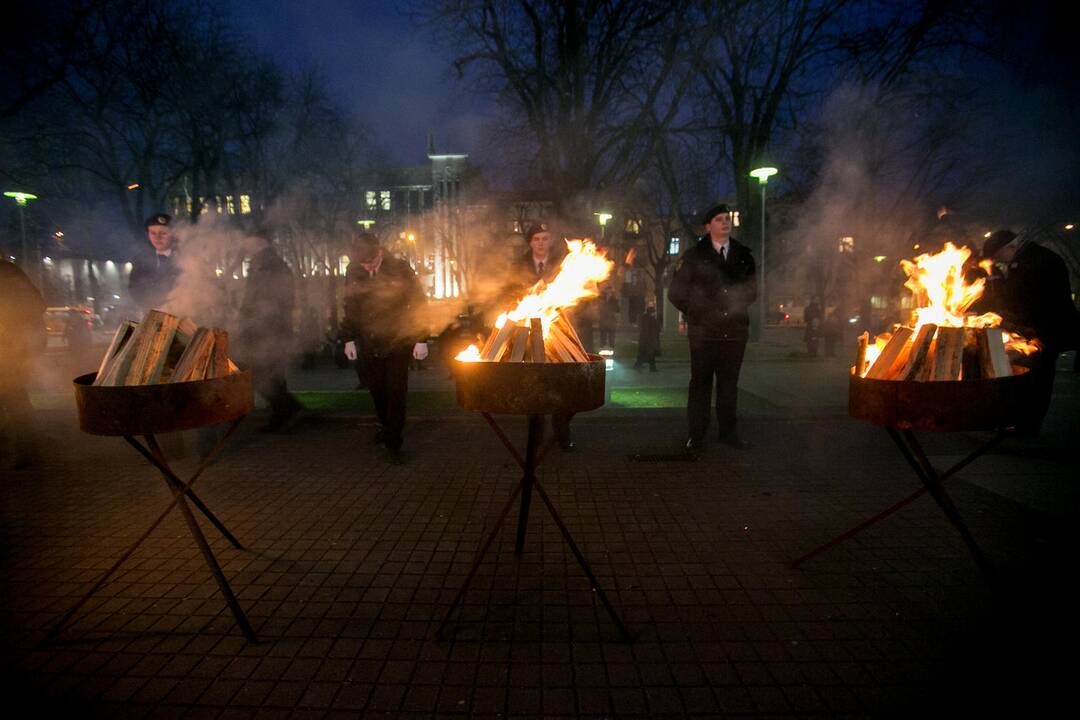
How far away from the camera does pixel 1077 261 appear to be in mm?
23500

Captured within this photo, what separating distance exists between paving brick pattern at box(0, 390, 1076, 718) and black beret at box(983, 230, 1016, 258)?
6.44 ft

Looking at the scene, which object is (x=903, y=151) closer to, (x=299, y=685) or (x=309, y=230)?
(x=299, y=685)

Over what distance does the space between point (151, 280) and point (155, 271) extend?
0.30 ft

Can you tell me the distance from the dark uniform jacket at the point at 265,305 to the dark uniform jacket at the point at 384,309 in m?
1.26

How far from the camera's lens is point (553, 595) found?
8.90 feet

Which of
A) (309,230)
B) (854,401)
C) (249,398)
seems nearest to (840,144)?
(854,401)

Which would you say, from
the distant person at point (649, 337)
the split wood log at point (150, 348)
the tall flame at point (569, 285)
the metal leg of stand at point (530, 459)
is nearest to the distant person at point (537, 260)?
the tall flame at point (569, 285)

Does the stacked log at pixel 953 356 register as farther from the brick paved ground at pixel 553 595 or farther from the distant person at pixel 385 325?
the distant person at pixel 385 325

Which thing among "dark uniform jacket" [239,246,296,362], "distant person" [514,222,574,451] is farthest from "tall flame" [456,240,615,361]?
"dark uniform jacket" [239,246,296,362]

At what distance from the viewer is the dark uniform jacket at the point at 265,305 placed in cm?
586

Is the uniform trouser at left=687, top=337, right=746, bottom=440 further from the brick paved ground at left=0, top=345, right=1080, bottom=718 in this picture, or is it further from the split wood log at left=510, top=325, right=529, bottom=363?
the split wood log at left=510, top=325, right=529, bottom=363

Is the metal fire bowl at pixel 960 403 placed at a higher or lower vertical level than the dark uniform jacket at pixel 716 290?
lower

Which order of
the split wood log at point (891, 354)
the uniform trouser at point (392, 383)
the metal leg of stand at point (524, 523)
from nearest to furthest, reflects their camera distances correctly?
the metal leg of stand at point (524, 523)
the split wood log at point (891, 354)
the uniform trouser at point (392, 383)

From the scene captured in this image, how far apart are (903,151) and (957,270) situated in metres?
9.94
